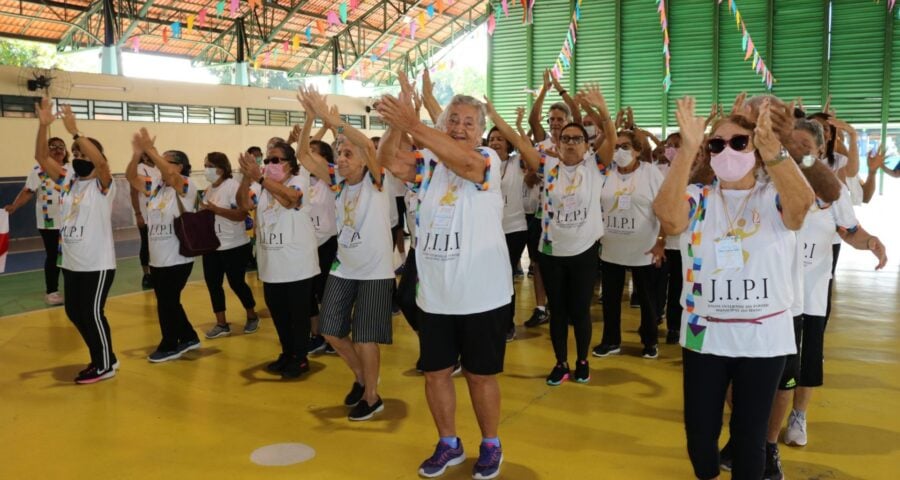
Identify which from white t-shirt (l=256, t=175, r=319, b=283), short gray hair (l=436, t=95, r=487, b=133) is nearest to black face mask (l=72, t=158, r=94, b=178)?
white t-shirt (l=256, t=175, r=319, b=283)

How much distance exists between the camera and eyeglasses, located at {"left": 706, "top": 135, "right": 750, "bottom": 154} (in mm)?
2258

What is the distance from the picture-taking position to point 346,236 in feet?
13.0

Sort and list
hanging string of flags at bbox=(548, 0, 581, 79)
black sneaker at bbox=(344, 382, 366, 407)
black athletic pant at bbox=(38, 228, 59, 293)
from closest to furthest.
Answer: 1. black sneaker at bbox=(344, 382, 366, 407)
2. black athletic pant at bbox=(38, 228, 59, 293)
3. hanging string of flags at bbox=(548, 0, 581, 79)

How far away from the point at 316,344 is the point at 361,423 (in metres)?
1.62

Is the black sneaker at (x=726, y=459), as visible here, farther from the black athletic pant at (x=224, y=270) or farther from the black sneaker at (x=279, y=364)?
the black athletic pant at (x=224, y=270)

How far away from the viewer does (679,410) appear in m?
4.07

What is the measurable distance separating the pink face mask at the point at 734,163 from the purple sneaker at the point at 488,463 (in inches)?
64.8

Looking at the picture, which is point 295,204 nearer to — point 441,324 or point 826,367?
point 441,324

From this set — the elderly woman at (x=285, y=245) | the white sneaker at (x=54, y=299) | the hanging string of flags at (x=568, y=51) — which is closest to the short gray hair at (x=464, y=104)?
the elderly woman at (x=285, y=245)

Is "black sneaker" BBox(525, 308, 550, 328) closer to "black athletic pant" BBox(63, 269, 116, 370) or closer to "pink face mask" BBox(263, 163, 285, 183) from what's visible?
"pink face mask" BBox(263, 163, 285, 183)

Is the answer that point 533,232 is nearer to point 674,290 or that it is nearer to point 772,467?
point 674,290

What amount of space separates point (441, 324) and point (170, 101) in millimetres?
12519

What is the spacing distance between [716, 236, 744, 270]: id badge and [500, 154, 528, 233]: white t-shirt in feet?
11.2

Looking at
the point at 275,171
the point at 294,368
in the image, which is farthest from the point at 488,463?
the point at 275,171
